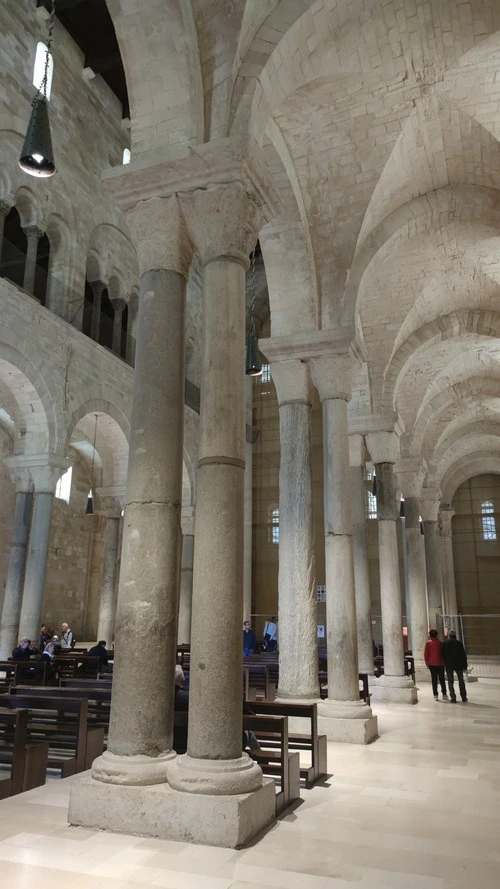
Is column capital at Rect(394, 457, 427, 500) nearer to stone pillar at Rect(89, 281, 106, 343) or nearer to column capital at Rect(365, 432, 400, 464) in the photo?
column capital at Rect(365, 432, 400, 464)

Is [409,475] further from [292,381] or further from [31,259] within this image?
[31,259]

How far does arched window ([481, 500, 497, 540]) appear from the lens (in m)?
25.7

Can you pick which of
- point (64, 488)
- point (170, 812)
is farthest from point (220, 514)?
point (64, 488)

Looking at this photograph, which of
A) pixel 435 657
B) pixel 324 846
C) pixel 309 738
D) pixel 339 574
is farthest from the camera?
Answer: pixel 435 657

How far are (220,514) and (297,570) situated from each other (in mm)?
3240

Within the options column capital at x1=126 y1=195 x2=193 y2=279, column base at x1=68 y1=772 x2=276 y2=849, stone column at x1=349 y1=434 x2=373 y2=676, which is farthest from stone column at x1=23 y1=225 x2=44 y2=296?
column base at x1=68 y1=772 x2=276 y2=849

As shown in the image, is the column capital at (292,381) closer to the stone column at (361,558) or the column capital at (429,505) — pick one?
the stone column at (361,558)

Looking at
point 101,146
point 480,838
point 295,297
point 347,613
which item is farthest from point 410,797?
point 101,146

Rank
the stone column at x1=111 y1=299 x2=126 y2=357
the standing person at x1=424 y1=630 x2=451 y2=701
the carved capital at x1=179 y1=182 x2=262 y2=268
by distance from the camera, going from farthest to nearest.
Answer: the stone column at x1=111 y1=299 x2=126 y2=357 < the standing person at x1=424 y1=630 x2=451 y2=701 < the carved capital at x1=179 y1=182 x2=262 y2=268

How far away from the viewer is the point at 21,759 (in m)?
4.73

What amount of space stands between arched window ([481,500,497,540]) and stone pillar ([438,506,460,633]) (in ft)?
4.79

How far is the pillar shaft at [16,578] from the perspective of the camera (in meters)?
13.8

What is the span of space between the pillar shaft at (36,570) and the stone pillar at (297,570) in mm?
7467

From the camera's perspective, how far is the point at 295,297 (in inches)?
347
